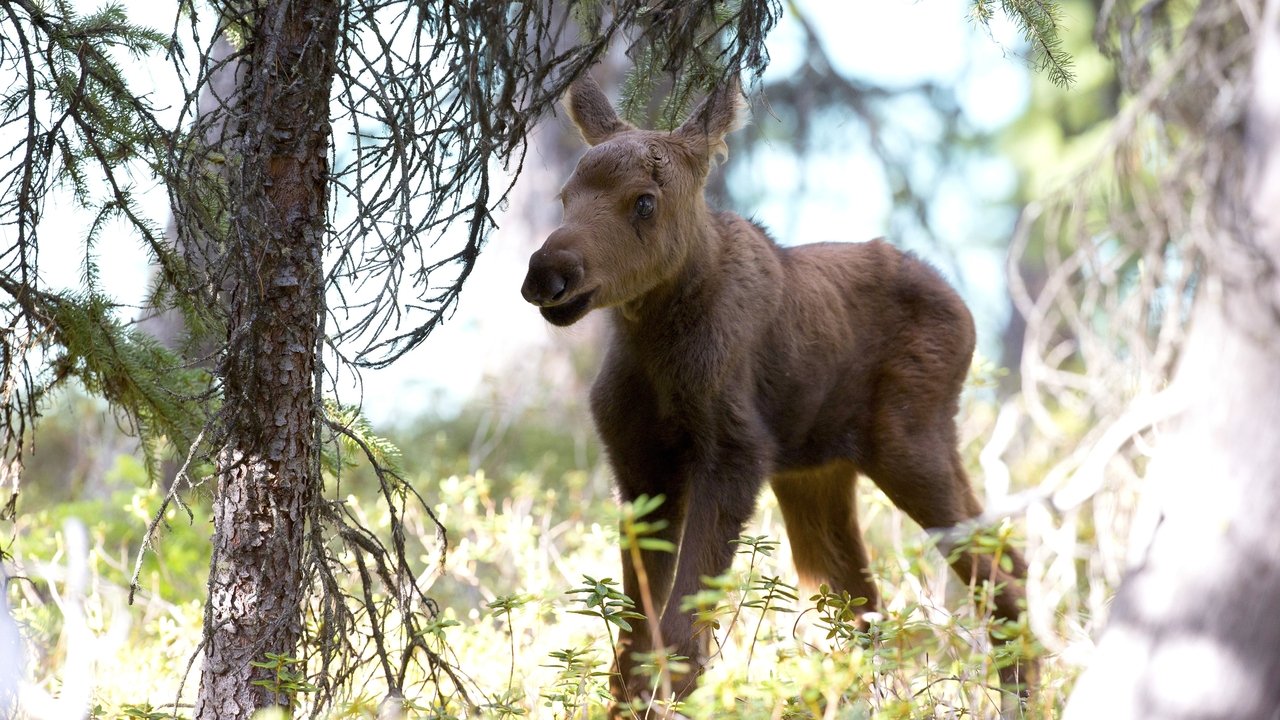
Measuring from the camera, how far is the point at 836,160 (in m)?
13.8

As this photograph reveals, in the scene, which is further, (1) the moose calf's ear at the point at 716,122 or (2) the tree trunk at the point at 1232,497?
(1) the moose calf's ear at the point at 716,122

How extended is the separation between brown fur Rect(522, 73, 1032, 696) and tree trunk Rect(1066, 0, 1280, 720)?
235 cm

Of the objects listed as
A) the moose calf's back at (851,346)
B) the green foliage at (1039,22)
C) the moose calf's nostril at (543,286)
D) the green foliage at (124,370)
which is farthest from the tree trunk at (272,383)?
the moose calf's back at (851,346)

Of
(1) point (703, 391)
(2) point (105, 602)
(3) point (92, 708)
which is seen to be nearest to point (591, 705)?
(1) point (703, 391)

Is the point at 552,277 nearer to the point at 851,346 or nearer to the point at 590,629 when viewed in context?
the point at 851,346

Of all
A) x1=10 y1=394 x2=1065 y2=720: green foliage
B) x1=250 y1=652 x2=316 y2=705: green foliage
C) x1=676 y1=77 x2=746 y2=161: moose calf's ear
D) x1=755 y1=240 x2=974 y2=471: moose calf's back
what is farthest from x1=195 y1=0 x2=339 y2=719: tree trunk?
x1=755 y1=240 x2=974 y2=471: moose calf's back

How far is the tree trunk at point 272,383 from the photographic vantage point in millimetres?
3896

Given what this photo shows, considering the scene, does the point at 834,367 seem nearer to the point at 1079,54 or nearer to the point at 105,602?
the point at 105,602

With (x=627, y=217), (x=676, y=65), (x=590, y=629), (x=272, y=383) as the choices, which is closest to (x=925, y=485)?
(x=590, y=629)

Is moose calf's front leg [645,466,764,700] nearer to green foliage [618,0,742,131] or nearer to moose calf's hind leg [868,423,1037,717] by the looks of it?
moose calf's hind leg [868,423,1037,717]

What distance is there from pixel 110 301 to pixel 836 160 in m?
10.4

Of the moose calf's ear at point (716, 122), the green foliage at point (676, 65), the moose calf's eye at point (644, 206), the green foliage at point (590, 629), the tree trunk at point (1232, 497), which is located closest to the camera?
→ the tree trunk at point (1232, 497)

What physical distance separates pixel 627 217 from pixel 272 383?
202cm

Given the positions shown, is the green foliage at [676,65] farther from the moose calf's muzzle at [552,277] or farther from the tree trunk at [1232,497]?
the tree trunk at [1232,497]
